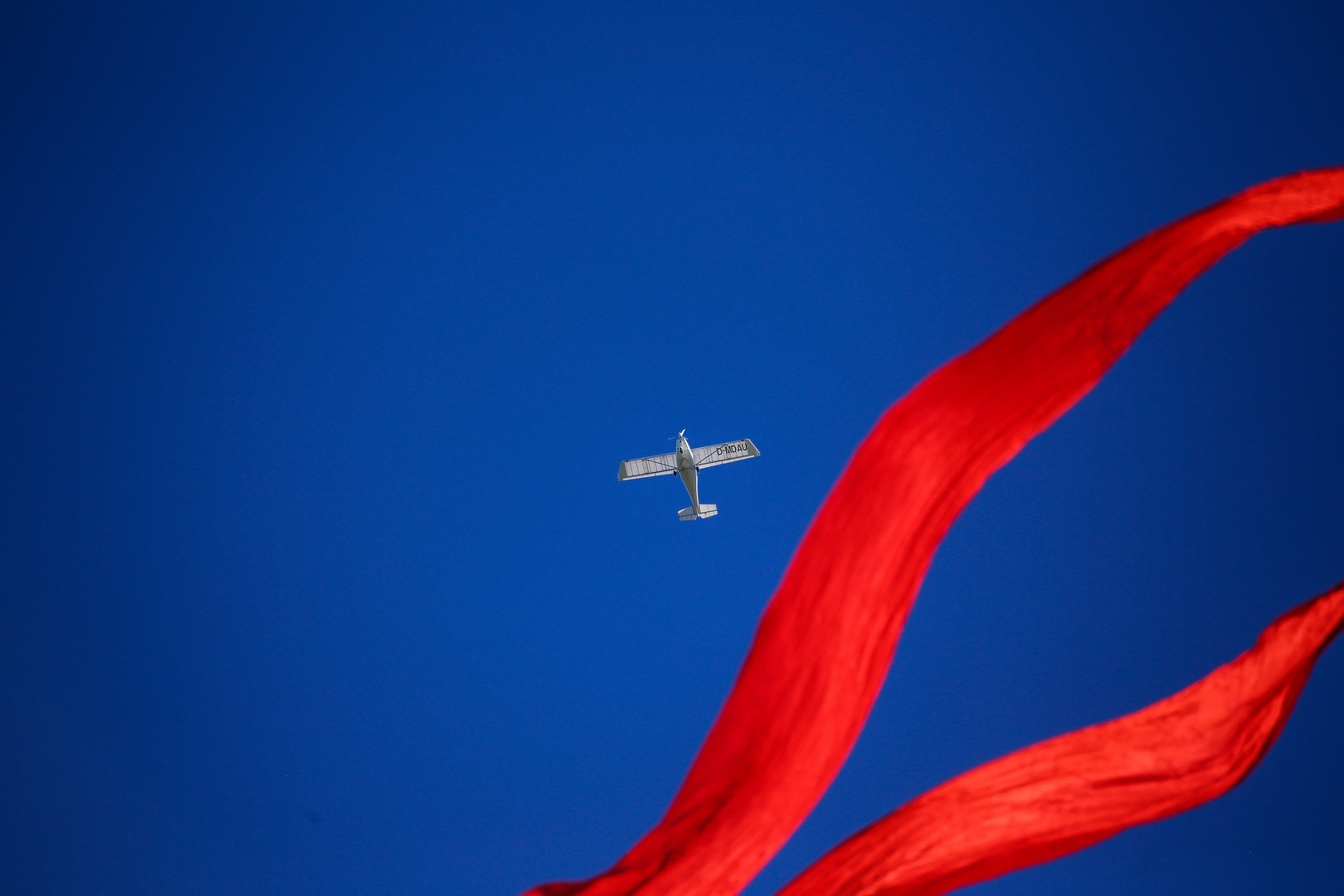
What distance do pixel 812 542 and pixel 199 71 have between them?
3.16 meters

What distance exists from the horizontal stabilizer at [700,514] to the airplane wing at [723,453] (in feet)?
0.52

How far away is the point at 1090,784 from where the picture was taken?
3.02m

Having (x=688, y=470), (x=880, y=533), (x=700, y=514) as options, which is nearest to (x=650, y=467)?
(x=688, y=470)

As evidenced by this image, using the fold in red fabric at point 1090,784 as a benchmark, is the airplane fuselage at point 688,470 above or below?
above

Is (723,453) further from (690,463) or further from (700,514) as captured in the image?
(700,514)

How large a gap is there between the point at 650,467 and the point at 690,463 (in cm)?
17

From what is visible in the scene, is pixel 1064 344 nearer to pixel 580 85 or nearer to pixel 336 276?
pixel 580 85

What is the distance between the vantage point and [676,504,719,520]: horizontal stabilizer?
10.5 ft

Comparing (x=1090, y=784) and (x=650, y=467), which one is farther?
(x=650, y=467)

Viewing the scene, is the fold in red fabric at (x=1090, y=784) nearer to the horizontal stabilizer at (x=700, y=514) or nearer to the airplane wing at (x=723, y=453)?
the horizontal stabilizer at (x=700, y=514)

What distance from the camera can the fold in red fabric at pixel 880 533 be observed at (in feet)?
10.1

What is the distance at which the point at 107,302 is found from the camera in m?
3.46

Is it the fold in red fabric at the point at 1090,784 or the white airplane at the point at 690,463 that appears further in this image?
the white airplane at the point at 690,463

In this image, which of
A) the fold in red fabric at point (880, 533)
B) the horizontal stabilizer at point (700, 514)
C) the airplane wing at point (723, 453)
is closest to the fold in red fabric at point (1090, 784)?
the fold in red fabric at point (880, 533)
